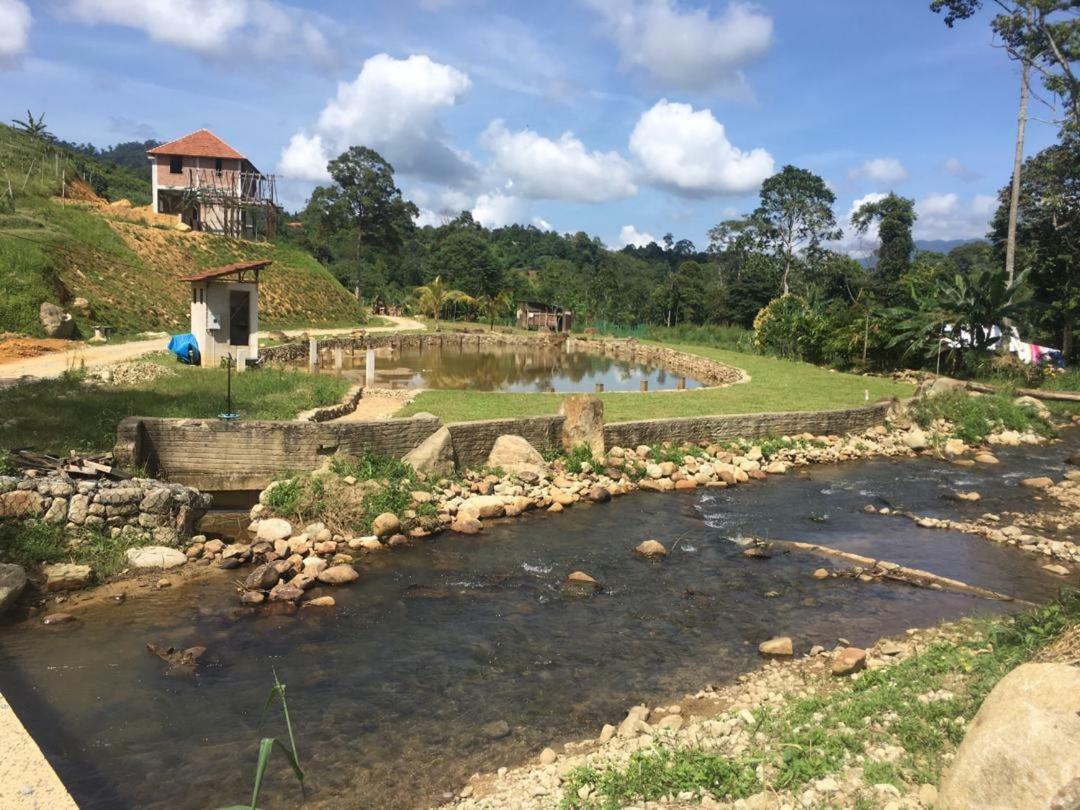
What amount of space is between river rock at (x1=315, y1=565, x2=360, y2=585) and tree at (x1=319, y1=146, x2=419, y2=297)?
52.7 meters

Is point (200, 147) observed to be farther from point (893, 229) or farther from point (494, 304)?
A: point (893, 229)

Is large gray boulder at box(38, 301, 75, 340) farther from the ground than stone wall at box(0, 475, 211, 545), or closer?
farther from the ground

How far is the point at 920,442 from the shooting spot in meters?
19.8

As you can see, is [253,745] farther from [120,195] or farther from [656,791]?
[120,195]

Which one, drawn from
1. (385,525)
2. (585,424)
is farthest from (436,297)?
(385,525)

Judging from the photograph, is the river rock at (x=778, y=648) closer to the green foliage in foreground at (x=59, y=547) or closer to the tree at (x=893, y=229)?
the green foliage in foreground at (x=59, y=547)

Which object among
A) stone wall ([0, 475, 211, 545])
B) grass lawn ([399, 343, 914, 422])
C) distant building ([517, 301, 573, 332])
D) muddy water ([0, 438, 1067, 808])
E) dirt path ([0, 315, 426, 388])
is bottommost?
muddy water ([0, 438, 1067, 808])

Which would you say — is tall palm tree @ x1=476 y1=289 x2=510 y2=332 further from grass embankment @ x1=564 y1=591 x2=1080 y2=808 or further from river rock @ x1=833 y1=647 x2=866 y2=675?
grass embankment @ x1=564 y1=591 x2=1080 y2=808

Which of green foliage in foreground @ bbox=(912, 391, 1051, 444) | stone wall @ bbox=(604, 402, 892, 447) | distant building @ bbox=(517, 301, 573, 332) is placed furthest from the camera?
distant building @ bbox=(517, 301, 573, 332)

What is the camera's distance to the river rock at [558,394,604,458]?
A: 15602mm

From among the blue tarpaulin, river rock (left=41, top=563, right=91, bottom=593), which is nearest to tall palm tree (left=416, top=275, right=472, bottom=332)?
the blue tarpaulin

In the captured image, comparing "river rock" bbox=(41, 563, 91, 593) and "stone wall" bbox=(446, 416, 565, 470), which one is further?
"stone wall" bbox=(446, 416, 565, 470)

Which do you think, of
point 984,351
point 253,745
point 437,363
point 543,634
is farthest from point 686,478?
point 437,363

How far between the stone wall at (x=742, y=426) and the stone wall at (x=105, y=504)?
872cm
